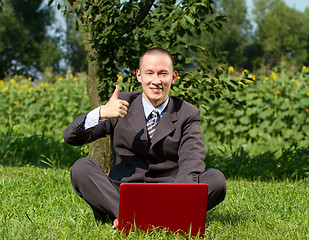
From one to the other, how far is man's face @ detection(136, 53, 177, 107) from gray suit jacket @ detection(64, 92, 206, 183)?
0.11 meters

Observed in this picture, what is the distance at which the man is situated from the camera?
7.77ft

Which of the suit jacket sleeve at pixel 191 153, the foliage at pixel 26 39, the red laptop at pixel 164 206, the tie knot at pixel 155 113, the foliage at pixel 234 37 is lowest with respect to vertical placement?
the red laptop at pixel 164 206

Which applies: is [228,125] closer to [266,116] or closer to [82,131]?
[266,116]

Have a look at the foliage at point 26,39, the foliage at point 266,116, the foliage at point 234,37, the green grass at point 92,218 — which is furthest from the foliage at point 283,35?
the green grass at point 92,218

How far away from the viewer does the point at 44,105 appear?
26.7 ft

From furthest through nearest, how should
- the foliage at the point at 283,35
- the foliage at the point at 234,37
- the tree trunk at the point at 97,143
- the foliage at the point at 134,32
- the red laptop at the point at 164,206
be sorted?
the foliage at the point at 283,35, the foliage at the point at 234,37, the tree trunk at the point at 97,143, the foliage at the point at 134,32, the red laptop at the point at 164,206

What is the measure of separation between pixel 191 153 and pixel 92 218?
74 centimetres

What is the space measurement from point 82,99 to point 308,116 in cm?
396

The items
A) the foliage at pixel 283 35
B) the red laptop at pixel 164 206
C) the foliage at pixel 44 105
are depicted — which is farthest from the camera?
the foliage at pixel 283 35

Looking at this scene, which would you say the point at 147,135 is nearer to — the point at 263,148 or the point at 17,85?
the point at 263,148

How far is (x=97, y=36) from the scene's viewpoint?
3623 mm

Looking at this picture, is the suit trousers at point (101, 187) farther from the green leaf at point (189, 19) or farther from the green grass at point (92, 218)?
the green leaf at point (189, 19)

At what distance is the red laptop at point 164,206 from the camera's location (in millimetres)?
2037

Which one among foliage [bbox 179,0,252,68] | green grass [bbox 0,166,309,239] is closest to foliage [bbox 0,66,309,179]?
green grass [bbox 0,166,309,239]
